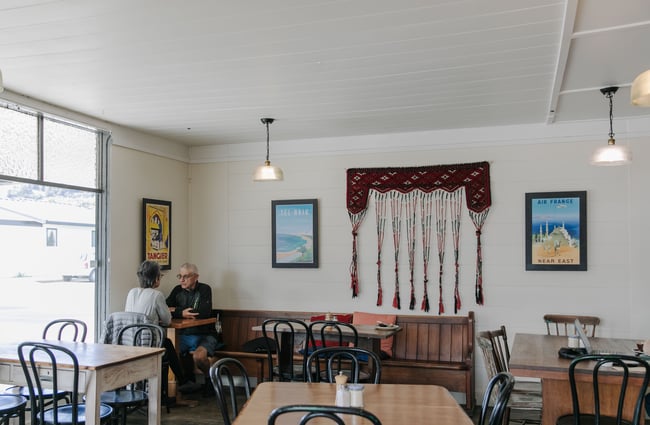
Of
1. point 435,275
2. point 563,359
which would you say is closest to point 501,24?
point 563,359

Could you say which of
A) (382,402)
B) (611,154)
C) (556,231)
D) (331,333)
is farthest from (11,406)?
(556,231)

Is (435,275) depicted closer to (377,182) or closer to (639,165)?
(377,182)

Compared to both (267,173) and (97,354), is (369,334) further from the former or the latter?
(97,354)

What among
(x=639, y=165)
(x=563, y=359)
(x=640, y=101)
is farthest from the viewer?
(x=639, y=165)

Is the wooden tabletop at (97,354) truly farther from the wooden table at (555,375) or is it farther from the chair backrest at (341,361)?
the wooden table at (555,375)

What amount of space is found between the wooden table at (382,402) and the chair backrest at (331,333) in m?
1.46

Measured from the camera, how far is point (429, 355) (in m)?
5.68

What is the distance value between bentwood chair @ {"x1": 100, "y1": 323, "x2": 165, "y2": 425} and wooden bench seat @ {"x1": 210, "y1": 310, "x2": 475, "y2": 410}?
1.42m

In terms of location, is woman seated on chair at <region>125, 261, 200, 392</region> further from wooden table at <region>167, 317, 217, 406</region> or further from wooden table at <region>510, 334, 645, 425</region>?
wooden table at <region>510, 334, 645, 425</region>

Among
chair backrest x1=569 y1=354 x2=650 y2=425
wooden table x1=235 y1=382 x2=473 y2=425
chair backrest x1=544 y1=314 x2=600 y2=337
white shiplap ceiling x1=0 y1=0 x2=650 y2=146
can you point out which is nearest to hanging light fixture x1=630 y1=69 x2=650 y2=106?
white shiplap ceiling x1=0 y1=0 x2=650 y2=146

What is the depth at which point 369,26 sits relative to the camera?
3.15m

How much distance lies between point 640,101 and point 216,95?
303 centimetres

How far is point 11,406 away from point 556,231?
4.67 meters

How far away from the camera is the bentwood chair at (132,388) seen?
3.82 metres
